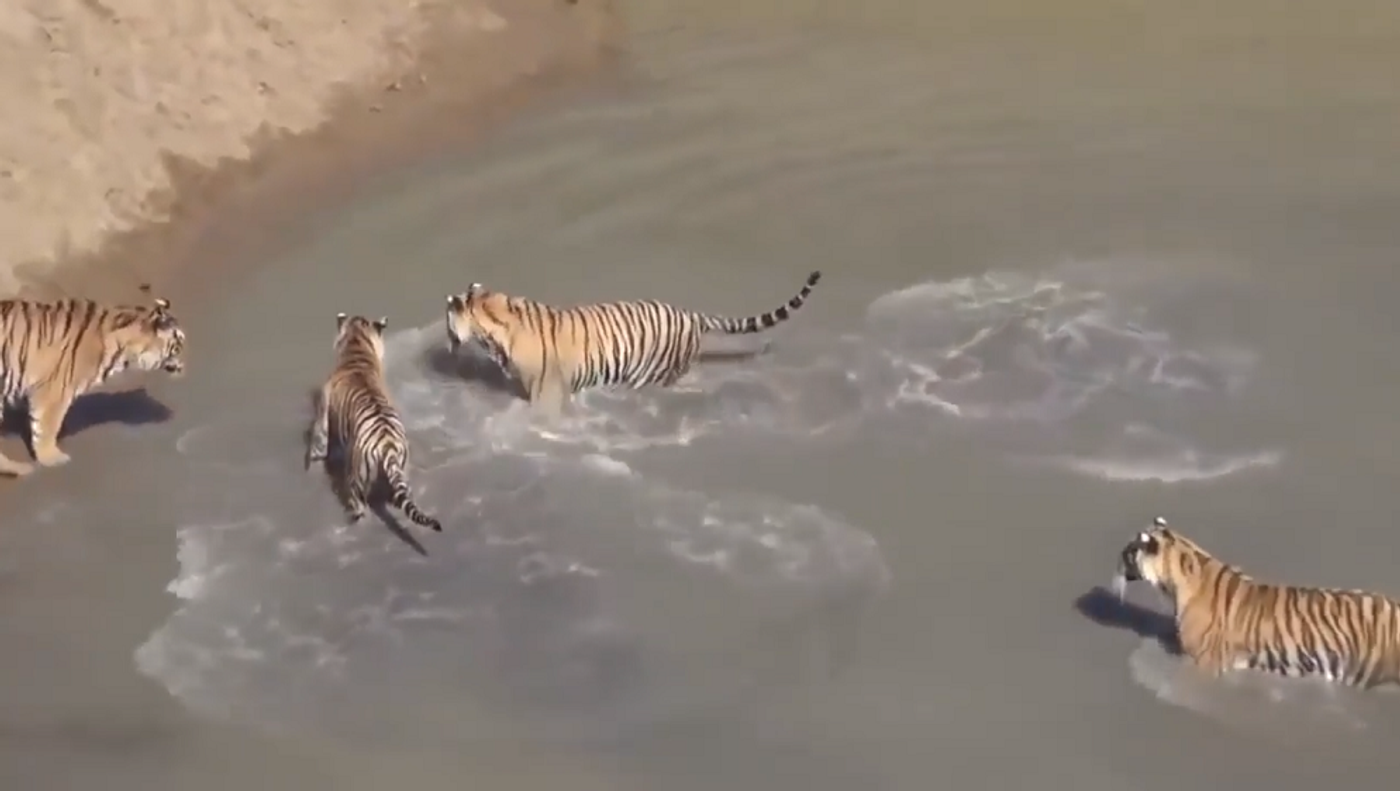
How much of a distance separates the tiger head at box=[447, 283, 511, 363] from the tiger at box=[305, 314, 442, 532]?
0.87 feet

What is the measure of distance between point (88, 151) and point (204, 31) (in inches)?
43.7

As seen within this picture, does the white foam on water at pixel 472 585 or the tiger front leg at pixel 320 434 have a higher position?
the tiger front leg at pixel 320 434

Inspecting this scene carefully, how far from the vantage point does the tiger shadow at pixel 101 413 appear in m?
6.73

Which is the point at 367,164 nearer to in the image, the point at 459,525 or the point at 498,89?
the point at 498,89

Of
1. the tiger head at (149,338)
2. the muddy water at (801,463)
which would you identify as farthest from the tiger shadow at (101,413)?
the tiger head at (149,338)

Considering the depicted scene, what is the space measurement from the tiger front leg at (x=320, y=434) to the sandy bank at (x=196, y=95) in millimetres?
1652

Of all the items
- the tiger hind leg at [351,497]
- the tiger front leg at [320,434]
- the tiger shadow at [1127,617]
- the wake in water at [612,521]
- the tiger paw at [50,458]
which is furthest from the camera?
the tiger paw at [50,458]

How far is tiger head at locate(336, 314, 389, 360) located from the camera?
650cm

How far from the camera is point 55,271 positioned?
7.56 metres

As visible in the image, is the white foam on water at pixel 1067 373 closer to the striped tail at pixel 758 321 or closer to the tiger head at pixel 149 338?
A: the striped tail at pixel 758 321

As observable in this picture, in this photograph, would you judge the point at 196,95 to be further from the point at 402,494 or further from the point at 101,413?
the point at 402,494

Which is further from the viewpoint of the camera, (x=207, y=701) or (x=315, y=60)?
(x=315, y=60)

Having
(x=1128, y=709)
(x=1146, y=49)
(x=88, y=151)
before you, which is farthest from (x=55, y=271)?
(x=1146, y=49)

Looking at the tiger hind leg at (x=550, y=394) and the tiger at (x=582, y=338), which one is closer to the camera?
the tiger at (x=582, y=338)
